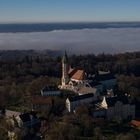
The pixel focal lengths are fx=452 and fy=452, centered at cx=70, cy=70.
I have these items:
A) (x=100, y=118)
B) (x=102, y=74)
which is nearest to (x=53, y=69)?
(x=102, y=74)

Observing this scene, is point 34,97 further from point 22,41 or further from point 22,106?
point 22,41

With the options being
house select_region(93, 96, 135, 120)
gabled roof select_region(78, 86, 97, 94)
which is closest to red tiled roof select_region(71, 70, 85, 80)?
gabled roof select_region(78, 86, 97, 94)

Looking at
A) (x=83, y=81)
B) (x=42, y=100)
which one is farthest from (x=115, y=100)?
(x=83, y=81)

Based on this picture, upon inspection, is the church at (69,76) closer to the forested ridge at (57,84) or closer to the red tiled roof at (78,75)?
the red tiled roof at (78,75)

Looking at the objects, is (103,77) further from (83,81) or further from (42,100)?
(42,100)

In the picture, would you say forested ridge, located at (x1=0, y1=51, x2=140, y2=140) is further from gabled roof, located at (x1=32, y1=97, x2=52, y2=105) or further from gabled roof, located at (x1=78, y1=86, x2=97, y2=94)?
gabled roof, located at (x1=78, y1=86, x2=97, y2=94)

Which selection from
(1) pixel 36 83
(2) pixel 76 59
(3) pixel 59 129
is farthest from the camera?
(2) pixel 76 59
